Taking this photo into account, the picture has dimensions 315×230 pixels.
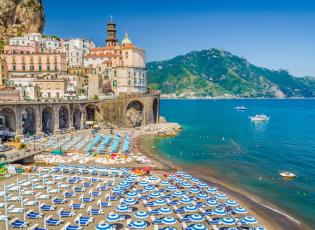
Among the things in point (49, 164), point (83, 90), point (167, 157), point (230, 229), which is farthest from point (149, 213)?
point (83, 90)

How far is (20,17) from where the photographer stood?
443 feet

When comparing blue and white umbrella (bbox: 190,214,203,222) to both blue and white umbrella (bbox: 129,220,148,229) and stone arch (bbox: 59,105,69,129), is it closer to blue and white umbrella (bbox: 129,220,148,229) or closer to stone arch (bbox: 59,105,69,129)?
blue and white umbrella (bbox: 129,220,148,229)

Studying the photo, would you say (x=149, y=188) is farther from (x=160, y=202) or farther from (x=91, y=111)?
(x=91, y=111)

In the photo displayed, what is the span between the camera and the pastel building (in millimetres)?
118750

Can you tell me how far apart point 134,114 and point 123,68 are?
726 inches

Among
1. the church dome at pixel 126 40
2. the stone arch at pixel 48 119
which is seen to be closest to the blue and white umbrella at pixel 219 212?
the stone arch at pixel 48 119

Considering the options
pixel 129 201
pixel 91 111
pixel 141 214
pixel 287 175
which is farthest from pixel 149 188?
pixel 91 111

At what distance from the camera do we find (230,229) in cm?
3472

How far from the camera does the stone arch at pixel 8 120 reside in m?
79.0

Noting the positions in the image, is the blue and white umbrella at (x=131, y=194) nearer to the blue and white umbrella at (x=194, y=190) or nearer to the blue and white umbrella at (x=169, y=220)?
the blue and white umbrella at (x=169, y=220)

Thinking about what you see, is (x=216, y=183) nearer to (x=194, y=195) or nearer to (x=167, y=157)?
(x=194, y=195)

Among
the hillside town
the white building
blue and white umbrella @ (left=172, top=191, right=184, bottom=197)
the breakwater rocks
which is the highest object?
the white building

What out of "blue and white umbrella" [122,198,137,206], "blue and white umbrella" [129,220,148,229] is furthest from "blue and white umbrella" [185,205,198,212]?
"blue and white umbrella" [129,220,148,229]

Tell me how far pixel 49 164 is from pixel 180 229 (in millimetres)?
35569
